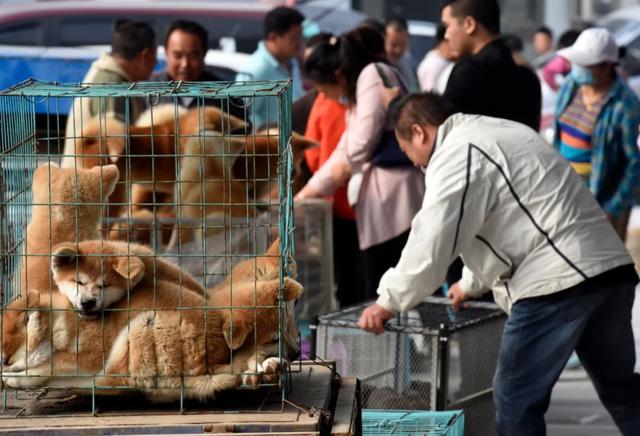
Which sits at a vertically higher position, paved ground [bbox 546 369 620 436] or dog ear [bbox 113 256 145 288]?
dog ear [bbox 113 256 145 288]

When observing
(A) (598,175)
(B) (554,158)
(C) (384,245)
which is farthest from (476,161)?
(A) (598,175)

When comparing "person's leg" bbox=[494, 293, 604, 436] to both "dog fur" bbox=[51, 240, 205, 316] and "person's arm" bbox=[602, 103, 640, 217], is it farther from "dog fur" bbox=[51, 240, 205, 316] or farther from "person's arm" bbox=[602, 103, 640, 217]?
"person's arm" bbox=[602, 103, 640, 217]

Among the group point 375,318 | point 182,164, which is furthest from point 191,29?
point 375,318

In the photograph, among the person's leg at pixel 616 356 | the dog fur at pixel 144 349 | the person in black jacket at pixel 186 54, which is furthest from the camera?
the person in black jacket at pixel 186 54

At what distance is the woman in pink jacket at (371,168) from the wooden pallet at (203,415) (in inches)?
105

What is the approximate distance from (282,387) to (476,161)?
1.21 m

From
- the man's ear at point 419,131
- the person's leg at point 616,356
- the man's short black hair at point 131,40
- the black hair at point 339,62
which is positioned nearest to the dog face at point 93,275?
the man's ear at point 419,131

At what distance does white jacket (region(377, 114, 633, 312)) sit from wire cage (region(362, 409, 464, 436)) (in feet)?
1.26

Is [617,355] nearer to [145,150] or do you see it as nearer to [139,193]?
[145,150]

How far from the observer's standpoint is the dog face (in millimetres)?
3129

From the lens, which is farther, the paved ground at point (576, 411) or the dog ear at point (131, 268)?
the paved ground at point (576, 411)

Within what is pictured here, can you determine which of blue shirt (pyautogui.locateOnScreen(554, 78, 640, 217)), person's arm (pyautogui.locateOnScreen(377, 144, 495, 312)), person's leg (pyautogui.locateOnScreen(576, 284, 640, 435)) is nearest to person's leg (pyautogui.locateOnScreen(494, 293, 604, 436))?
person's leg (pyautogui.locateOnScreen(576, 284, 640, 435))

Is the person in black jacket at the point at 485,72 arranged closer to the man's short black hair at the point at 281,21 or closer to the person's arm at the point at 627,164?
Result: the person's arm at the point at 627,164

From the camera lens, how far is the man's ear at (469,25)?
5621 millimetres
